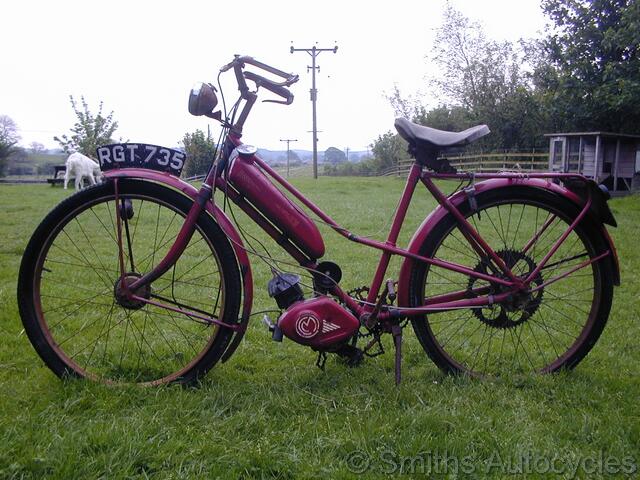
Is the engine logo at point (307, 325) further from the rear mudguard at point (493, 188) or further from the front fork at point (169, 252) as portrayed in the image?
the rear mudguard at point (493, 188)

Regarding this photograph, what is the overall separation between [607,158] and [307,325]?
1595 cm

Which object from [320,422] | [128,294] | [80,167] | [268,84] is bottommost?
[320,422]

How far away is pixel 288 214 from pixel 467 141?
91 centimetres

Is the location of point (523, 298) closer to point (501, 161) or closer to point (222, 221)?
point (222, 221)

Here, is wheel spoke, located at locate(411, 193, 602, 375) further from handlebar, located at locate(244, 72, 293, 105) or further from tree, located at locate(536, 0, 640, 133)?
tree, located at locate(536, 0, 640, 133)

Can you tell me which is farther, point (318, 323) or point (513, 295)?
point (513, 295)

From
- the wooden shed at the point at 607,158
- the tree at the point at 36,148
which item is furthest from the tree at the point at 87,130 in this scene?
the wooden shed at the point at 607,158

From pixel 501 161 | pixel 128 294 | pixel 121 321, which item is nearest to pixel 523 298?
pixel 128 294

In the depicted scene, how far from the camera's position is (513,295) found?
2.77 meters

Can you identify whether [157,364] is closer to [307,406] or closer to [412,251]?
[307,406]

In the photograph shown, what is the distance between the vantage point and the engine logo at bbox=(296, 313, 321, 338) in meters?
2.56

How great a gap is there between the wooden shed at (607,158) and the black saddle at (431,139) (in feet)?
47.6

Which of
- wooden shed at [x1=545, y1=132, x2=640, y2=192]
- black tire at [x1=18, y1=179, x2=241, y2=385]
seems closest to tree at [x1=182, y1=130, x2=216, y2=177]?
black tire at [x1=18, y1=179, x2=241, y2=385]

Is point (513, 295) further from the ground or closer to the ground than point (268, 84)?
closer to the ground
